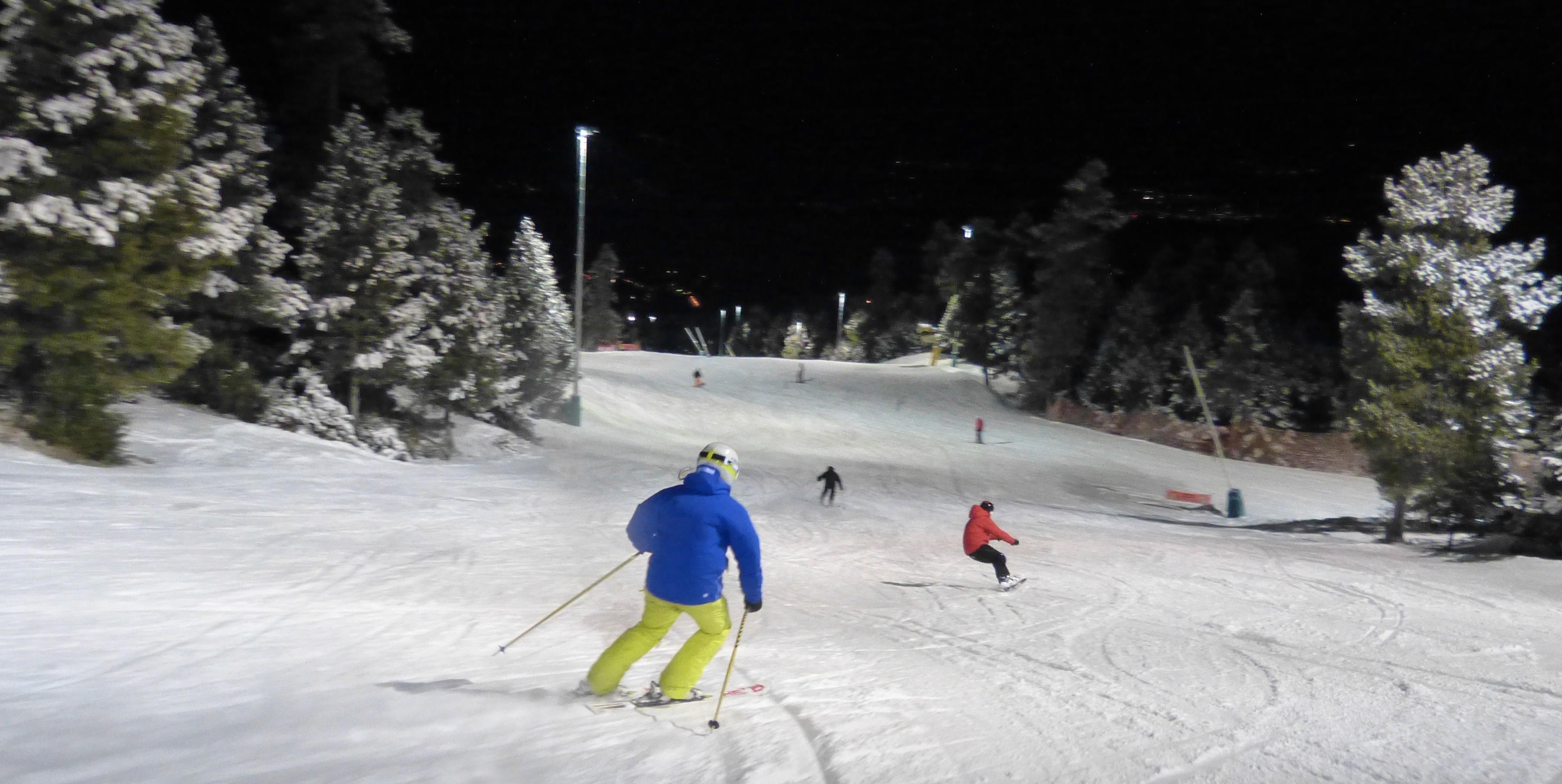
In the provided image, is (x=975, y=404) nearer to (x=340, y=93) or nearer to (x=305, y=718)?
(x=340, y=93)

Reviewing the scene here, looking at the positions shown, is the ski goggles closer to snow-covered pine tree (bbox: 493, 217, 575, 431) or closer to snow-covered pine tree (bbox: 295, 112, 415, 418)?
snow-covered pine tree (bbox: 295, 112, 415, 418)

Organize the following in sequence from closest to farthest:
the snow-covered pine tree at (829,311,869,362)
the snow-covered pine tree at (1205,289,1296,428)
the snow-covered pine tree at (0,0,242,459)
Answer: the snow-covered pine tree at (0,0,242,459), the snow-covered pine tree at (1205,289,1296,428), the snow-covered pine tree at (829,311,869,362)

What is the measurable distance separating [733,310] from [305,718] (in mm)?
149895

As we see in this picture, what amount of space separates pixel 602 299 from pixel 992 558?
84.4m

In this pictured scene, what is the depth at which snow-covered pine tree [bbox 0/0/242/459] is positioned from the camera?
525 inches

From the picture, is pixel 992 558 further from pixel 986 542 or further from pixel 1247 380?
pixel 1247 380

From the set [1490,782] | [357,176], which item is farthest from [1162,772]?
[357,176]

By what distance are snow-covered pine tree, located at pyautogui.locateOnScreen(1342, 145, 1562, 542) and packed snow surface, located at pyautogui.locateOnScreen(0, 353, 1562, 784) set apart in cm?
211

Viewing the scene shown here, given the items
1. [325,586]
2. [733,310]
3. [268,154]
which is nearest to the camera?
[325,586]

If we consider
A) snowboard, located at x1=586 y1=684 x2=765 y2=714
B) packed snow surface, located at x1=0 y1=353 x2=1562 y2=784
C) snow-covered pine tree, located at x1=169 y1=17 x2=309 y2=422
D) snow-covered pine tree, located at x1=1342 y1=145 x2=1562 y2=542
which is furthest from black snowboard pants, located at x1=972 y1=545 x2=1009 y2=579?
snow-covered pine tree, located at x1=169 y1=17 x2=309 y2=422

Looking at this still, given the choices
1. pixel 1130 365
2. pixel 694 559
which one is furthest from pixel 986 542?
pixel 1130 365

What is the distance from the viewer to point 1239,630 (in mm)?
9359

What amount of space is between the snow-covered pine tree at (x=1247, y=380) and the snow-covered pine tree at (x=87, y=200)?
45.1m

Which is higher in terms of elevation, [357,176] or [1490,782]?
[357,176]
